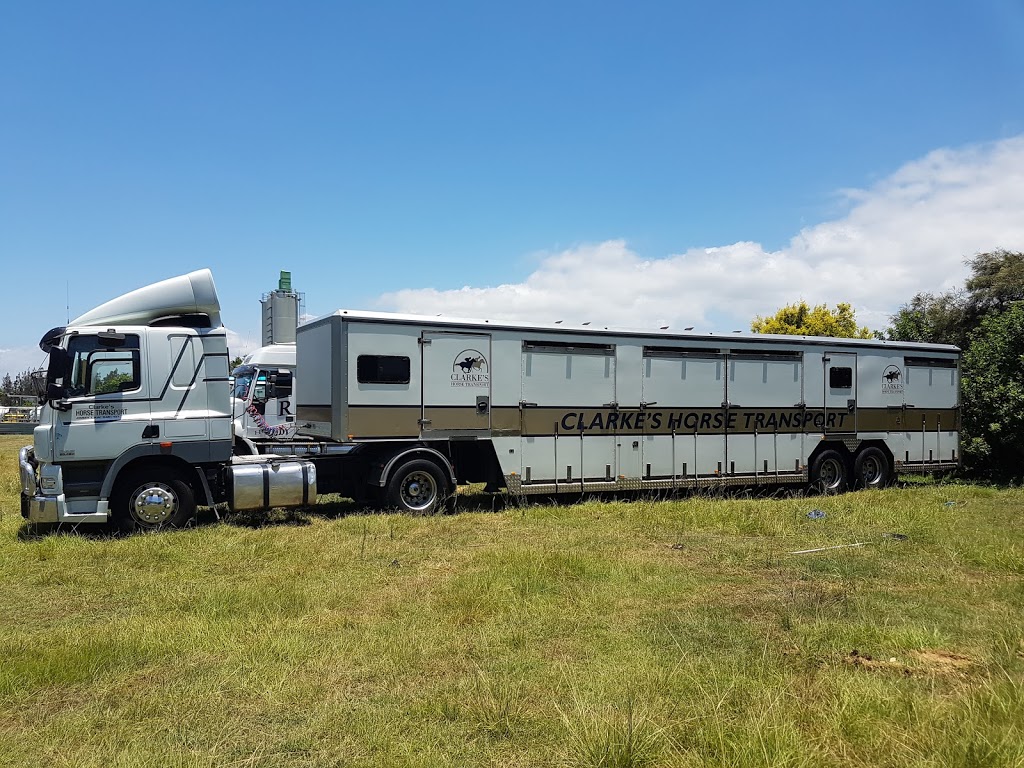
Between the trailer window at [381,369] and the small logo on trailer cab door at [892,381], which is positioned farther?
the small logo on trailer cab door at [892,381]

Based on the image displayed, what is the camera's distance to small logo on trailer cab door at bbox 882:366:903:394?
16.3 meters

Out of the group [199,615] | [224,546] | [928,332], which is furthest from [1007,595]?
[928,332]

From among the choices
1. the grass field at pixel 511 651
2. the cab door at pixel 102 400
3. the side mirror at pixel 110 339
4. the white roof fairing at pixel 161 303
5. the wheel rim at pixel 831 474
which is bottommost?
the grass field at pixel 511 651

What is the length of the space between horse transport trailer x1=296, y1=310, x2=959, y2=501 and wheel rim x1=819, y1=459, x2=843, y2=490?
0.04m

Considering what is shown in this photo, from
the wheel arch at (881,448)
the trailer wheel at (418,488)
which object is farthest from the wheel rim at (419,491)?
the wheel arch at (881,448)

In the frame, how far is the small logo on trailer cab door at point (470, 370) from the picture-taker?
12.5m

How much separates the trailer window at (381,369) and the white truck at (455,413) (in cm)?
2

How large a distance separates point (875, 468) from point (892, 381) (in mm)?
1857

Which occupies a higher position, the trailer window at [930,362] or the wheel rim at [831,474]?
the trailer window at [930,362]

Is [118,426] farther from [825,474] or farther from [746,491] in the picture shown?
[825,474]

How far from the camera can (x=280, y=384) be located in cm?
1798

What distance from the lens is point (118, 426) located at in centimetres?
1022

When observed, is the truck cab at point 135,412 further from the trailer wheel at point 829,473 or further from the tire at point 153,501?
the trailer wheel at point 829,473

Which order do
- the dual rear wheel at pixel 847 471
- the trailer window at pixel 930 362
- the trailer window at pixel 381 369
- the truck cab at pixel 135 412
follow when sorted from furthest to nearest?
1. the trailer window at pixel 930 362
2. the dual rear wheel at pixel 847 471
3. the trailer window at pixel 381 369
4. the truck cab at pixel 135 412
